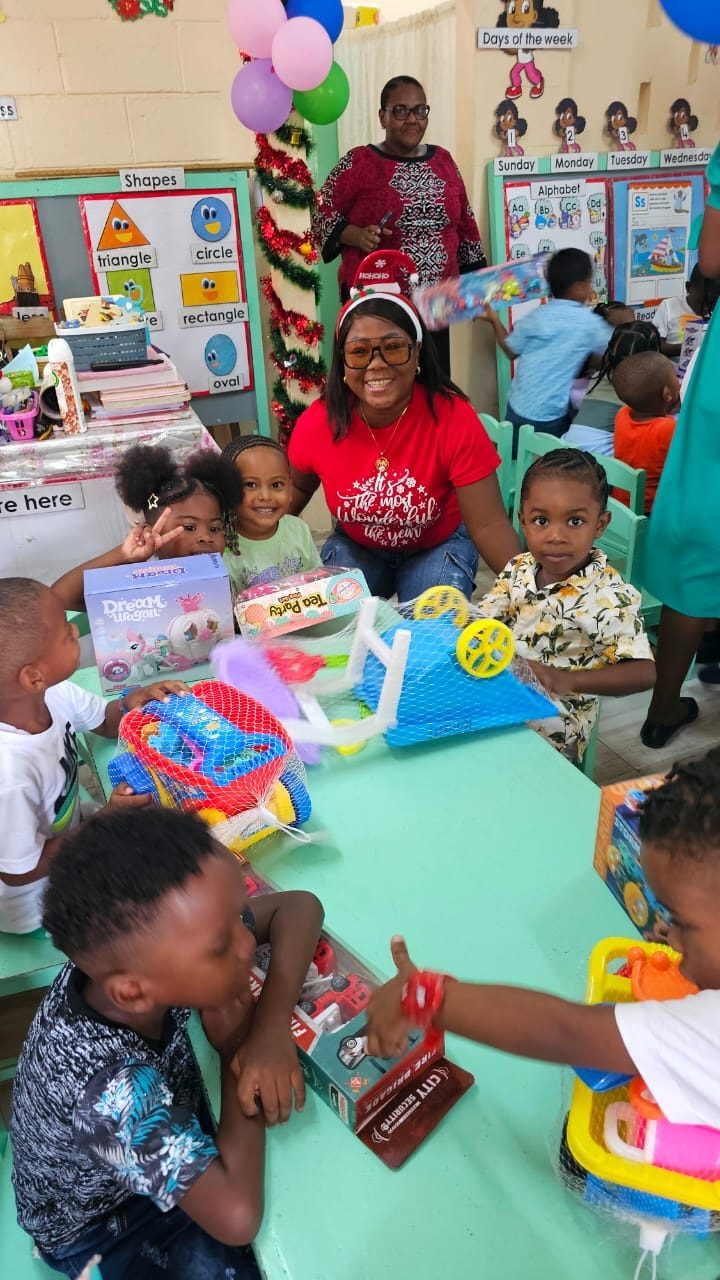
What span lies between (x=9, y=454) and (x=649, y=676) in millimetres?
1882

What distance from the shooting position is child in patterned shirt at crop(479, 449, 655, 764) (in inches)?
72.7

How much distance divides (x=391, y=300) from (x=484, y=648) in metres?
1.15

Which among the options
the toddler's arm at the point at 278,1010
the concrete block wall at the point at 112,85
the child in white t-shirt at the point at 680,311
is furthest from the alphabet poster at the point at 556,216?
the toddler's arm at the point at 278,1010

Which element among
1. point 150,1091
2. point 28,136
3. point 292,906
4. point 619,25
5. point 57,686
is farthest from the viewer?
point 619,25

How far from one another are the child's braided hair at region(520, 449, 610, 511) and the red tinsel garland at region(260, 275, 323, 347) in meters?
2.71

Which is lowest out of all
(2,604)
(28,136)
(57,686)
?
(57,686)

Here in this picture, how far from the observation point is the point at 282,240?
4.23m

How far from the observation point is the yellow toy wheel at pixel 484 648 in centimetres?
149

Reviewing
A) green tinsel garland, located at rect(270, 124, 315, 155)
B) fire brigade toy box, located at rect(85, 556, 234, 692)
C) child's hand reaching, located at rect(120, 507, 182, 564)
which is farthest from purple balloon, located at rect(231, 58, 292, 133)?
fire brigade toy box, located at rect(85, 556, 234, 692)

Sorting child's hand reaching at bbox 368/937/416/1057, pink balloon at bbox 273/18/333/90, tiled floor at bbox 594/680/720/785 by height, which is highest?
pink balloon at bbox 273/18/333/90

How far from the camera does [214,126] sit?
4273mm

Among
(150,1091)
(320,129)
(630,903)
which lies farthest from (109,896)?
(320,129)

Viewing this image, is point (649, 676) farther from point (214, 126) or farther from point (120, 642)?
point (214, 126)

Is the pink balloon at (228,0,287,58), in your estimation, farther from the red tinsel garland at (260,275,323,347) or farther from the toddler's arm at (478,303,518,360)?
the toddler's arm at (478,303,518,360)
